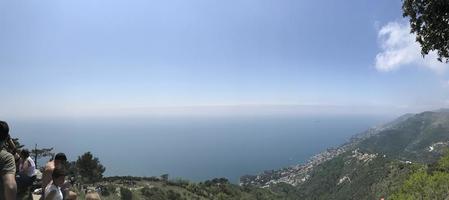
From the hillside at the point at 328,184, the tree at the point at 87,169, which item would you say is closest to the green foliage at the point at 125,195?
the hillside at the point at 328,184

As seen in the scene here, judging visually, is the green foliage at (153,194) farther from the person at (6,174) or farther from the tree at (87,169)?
the person at (6,174)

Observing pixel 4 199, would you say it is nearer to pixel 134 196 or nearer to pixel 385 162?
pixel 134 196

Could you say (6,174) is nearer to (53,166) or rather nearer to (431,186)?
(53,166)

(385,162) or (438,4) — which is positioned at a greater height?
(438,4)

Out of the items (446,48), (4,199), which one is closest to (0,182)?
(4,199)

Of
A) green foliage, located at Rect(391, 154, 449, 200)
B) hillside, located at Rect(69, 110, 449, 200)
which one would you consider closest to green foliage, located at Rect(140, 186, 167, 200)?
hillside, located at Rect(69, 110, 449, 200)

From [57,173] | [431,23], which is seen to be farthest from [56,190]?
[431,23]

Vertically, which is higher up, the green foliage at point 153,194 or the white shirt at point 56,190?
the white shirt at point 56,190
